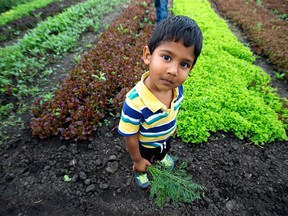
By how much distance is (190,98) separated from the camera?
13.7ft

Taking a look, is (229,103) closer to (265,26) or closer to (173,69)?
(173,69)

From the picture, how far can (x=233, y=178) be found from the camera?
10.00 ft

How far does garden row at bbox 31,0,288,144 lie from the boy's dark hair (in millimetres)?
2261

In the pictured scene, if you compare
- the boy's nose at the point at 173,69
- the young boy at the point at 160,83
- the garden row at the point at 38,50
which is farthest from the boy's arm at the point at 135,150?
the garden row at the point at 38,50

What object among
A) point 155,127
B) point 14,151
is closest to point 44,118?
point 14,151

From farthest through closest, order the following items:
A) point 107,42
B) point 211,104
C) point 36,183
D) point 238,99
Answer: point 107,42 < point 238,99 < point 211,104 < point 36,183

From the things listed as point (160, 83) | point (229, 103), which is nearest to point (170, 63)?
point (160, 83)

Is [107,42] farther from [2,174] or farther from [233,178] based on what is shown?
[233,178]

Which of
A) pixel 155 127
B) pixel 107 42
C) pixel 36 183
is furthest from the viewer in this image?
pixel 107 42

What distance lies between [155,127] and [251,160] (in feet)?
7.52

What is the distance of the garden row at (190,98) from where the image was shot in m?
3.53

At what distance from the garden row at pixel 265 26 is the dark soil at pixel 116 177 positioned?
11.9 ft

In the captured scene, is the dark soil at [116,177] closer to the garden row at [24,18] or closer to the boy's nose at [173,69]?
the boy's nose at [173,69]

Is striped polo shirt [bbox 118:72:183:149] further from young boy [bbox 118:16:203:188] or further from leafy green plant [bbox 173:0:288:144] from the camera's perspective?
leafy green plant [bbox 173:0:288:144]
